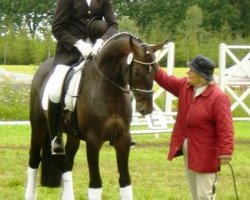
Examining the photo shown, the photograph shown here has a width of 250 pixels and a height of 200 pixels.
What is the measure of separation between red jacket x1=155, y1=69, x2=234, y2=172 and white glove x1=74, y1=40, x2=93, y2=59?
4.22 feet

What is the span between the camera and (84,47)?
7430mm

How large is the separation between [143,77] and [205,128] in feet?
2.48

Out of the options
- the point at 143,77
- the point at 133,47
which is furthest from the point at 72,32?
the point at 143,77

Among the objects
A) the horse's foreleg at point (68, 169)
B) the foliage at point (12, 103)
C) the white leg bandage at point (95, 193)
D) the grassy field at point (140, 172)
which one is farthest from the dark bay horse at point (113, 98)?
the foliage at point (12, 103)

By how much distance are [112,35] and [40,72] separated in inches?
52.5

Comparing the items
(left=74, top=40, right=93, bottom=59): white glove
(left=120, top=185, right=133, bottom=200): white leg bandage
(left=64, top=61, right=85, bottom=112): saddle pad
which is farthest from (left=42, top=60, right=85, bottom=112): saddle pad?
(left=120, top=185, right=133, bottom=200): white leg bandage

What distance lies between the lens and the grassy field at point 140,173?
354 inches

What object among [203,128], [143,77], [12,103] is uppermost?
[143,77]

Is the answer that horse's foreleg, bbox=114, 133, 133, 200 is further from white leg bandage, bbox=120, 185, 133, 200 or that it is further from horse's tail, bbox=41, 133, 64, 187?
horse's tail, bbox=41, 133, 64, 187

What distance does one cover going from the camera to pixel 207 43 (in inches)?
1448

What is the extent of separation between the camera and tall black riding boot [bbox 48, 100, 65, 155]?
7703 millimetres

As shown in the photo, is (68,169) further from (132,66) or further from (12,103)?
(12,103)

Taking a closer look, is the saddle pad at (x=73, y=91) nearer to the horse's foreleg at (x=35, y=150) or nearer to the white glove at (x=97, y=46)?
the white glove at (x=97, y=46)

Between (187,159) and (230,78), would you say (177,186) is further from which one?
(230,78)
